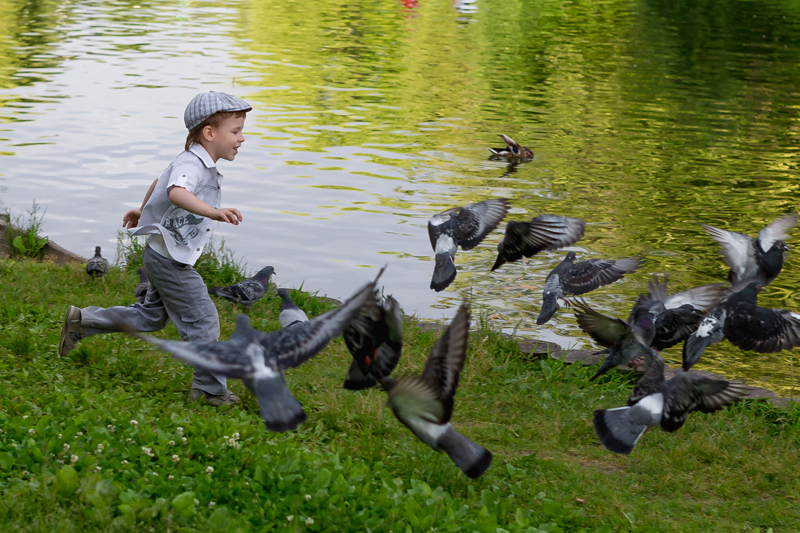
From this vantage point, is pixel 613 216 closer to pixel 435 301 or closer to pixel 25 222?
pixel 435 301

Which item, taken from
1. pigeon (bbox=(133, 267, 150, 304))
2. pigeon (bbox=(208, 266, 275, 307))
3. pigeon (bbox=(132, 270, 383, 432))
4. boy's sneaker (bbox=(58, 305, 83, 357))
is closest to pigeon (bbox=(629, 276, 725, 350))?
pigeon (bbox=(132, 270, 383, 432))

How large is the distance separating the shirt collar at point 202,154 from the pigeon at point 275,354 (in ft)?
6.05

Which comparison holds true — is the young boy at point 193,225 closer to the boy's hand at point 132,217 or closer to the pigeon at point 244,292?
the boy's hand at point 132,217

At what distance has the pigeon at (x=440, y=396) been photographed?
4156mm

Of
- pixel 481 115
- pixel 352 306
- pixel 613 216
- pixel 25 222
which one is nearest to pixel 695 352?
pixel 352 306

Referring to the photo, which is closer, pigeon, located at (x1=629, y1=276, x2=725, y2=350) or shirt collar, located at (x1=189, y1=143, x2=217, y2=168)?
shirt collar, located at (x1=189, y1=143, x2=217, y2=168)

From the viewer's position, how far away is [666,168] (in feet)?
45.9

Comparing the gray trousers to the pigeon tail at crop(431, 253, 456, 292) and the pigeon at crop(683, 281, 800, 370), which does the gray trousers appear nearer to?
the pigeon tail at crop(431, 253, 456, 292)

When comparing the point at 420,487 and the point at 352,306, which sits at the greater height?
the point at 352,306

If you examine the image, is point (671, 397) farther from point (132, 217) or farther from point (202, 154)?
point (132, 217)

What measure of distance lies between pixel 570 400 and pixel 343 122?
11.5 m

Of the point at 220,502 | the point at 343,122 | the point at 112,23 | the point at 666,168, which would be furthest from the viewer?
the point at 112,23

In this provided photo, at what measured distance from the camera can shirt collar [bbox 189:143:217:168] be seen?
18.4 feet

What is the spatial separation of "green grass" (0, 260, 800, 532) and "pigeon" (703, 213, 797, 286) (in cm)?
95
